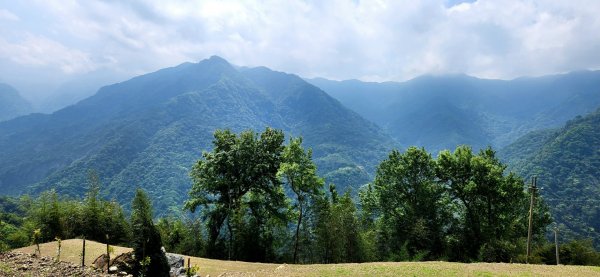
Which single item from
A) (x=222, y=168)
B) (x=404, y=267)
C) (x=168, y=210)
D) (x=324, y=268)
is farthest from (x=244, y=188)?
(x=168, y=210)

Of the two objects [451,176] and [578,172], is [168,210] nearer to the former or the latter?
[451,176]

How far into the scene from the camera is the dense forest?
4197 centimetres

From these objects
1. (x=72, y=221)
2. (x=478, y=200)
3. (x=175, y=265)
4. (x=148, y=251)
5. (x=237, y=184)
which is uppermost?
(x=237, y=184)

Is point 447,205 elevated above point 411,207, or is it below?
above

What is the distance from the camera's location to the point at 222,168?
4388cm

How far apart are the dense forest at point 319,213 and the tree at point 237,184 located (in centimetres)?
11

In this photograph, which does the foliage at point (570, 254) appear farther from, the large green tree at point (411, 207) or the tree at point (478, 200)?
the large green tree at point (411, 207)

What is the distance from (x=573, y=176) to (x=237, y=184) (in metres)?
153

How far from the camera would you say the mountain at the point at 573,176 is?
116m

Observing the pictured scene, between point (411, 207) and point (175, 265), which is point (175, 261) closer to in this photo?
point (175, 265)

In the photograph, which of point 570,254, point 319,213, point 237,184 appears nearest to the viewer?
point 570,254

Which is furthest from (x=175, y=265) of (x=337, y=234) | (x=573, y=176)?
(x=573, y=176)

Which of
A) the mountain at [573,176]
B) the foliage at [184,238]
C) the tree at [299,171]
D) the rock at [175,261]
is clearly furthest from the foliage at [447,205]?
the mountain at [573,176]

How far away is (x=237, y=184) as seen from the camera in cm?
4394
